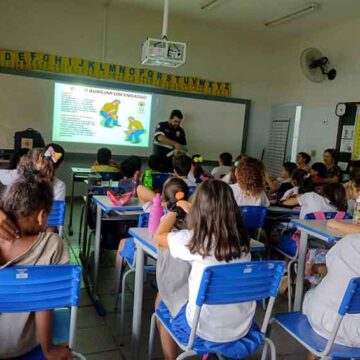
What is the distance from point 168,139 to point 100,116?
3.91 ft

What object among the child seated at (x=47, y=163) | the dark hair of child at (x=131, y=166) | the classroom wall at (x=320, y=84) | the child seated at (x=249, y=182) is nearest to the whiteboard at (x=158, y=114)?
the classroom wall at (x=320, y=84)

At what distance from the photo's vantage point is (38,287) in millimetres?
1227

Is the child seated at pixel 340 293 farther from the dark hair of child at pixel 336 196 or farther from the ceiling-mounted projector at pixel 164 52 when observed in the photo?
the ceiling-mounted projector at pixel 164 52

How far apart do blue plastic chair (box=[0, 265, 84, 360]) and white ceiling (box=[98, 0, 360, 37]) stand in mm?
5379

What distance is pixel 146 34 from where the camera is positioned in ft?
21.5

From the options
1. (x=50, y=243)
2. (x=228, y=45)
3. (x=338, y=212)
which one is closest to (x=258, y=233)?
(x=338, y=212)

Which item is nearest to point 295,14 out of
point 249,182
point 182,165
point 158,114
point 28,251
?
point 158,114

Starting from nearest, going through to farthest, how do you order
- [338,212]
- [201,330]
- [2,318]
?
1. [2,318]
2. [201,330]
3. [338,212]

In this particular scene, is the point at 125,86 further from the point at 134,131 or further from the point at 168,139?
the point at 168,139

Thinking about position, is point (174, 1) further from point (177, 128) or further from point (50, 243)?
point (50, 243)

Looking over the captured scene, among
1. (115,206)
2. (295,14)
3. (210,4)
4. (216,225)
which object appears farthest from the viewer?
(295,14)

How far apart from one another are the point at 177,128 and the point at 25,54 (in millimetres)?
2528

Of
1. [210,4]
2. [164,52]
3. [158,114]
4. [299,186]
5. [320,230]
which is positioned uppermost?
[210,4]

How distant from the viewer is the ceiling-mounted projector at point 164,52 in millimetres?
4500
